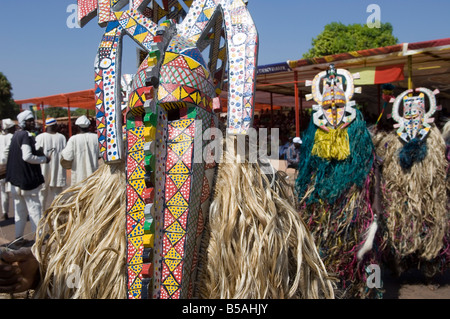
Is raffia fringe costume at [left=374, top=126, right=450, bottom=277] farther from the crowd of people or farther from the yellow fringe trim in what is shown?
the crowd of people

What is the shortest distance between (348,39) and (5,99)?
24263mm

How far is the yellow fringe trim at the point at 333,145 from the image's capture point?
3.16 m

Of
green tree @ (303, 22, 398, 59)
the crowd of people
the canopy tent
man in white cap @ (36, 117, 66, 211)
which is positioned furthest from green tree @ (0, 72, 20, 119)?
the crowd of people

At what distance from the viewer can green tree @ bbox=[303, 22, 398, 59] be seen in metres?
20.4

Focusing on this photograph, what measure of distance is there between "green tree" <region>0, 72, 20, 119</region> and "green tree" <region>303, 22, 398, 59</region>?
2166 centimetres

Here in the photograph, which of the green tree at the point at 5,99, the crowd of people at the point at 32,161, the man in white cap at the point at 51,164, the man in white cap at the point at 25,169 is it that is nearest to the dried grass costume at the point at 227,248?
the crowd of people at the point at 32,161

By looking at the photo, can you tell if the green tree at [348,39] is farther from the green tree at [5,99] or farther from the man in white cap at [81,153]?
the green tree at [5,99]

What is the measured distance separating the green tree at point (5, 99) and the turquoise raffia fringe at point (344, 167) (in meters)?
32.3

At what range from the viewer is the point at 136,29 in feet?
6.27

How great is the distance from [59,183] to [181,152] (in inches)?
179

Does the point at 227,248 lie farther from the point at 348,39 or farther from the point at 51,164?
the point at 348,39

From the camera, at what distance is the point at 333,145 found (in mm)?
3201

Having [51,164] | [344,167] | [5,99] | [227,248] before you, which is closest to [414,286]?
[344,167]
